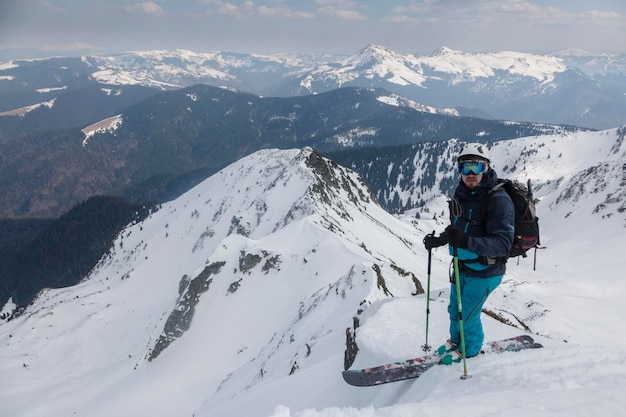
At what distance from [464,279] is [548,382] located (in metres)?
2.56

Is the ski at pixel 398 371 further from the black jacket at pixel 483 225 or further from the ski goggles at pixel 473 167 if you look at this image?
the ski goggles at pixel 473 167

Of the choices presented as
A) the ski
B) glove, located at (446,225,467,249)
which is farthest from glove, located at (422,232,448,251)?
the ski

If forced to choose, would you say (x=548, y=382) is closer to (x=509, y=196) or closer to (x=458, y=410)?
(x=458, y=410)

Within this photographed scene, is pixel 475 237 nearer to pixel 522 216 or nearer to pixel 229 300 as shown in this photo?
pixel 522 216

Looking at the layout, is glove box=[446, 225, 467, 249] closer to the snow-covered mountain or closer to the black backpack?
the black backpack

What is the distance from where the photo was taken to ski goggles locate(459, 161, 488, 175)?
8.59 metres

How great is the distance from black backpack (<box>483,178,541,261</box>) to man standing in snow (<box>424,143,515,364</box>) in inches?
9.1

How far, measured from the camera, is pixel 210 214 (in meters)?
107

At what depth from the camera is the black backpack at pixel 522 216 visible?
8148mm

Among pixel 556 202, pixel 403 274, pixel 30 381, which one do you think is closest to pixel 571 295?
pixel 403 274

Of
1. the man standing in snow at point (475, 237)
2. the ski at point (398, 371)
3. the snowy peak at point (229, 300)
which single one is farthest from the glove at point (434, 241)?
the snowy peak at point (229, 300)

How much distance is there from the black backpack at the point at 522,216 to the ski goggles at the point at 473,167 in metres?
0.50

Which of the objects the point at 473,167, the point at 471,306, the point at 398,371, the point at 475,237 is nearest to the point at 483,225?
the point at 475,237

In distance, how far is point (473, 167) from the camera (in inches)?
340
